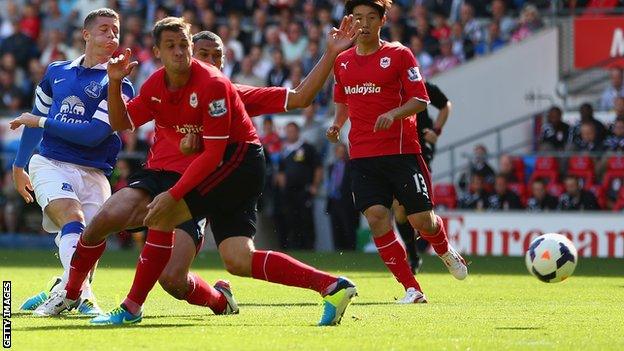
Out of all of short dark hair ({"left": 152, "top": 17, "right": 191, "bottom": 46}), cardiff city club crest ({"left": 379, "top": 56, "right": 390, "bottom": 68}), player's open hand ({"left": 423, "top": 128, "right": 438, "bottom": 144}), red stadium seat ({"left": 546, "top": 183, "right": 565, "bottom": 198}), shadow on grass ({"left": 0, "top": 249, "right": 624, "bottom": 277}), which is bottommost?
shadow on grass ({"left": 0, "top": 249, "right": 624, "bottom": 277})

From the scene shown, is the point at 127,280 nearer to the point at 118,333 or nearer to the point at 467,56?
the point at 118,333

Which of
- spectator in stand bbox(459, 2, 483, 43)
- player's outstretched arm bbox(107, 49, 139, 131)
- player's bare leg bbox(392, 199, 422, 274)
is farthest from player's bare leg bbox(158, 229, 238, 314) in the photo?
spectator in stand bbox(459, 2, 483, 43)

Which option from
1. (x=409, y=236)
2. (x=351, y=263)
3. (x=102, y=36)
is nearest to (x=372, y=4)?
(x=102, y=36)

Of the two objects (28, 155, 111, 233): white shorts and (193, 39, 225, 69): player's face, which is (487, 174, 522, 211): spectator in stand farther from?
(193, 39, 225, 69): player's face

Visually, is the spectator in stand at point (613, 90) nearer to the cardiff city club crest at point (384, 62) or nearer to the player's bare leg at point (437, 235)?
the player's bare leg at point (437, 235)

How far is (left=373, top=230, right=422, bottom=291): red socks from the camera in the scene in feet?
38.7

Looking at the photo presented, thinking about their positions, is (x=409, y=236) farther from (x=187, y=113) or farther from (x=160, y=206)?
(x=160, y=206)

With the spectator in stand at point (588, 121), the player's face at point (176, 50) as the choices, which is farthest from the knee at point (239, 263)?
the spectator in stand at point (588, 121)

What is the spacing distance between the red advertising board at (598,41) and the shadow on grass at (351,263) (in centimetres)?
561

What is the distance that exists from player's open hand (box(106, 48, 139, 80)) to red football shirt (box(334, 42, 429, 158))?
3.06 meters

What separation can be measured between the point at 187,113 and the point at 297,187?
45.7 feet

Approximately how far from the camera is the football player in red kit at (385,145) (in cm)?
1173

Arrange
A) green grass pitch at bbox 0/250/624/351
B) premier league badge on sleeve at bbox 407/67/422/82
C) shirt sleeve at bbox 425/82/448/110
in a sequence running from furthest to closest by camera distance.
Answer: shirt sleeve at bbox 425/82/448/110 → premier league badge on sleeve at bbox 407/67/422/82 → green grass pitch at bbox 0/250/624/351

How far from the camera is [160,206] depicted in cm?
888
